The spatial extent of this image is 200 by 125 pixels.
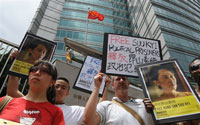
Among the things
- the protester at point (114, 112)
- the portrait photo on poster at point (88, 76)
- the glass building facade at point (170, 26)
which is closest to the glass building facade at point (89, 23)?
the glass building facade at point (170, 26)

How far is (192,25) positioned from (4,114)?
32.2 m

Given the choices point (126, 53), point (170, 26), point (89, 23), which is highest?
point (89, 23)

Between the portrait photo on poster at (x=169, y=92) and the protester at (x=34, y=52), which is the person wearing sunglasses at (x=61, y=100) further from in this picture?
the portrait photo on poster at (x=169, y=92)

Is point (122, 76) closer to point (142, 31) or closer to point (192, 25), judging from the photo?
point (142, 31)

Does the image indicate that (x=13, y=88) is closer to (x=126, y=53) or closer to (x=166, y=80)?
(x=126, y=53)

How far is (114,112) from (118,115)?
0.28 ft

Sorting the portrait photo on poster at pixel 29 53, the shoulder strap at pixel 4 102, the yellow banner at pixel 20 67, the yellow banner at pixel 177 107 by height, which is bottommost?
the shoulder strap at pixel 4 102

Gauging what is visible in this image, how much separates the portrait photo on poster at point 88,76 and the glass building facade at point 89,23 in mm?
16853

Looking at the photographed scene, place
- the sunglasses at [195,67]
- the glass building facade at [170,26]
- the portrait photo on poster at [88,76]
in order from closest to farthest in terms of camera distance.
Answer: the sunglasses at [195,67] < the portrait photo on poster at [88,76] < the glass building facade at [170,26]

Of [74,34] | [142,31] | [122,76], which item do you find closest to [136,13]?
[142,31]

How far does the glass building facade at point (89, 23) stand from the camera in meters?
22.8

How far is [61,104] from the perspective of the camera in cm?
218

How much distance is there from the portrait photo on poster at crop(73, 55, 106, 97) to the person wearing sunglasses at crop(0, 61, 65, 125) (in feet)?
5.14

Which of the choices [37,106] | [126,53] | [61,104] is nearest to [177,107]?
[126,53]
